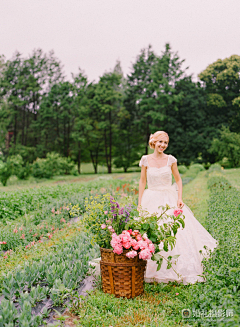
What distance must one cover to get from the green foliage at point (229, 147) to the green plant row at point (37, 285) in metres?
24.8

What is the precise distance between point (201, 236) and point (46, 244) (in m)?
2.93

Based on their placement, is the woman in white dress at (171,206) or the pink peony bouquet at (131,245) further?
the woman in white dress at (171,206)

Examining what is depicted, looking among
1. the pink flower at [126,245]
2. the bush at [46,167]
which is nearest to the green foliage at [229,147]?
the bush at [46,167]

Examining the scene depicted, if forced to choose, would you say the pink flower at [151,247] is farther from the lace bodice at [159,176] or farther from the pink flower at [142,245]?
the lace bodice at [159,176]

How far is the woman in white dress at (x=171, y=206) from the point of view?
3.74 metres

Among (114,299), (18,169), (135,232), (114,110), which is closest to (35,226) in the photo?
(114,299)

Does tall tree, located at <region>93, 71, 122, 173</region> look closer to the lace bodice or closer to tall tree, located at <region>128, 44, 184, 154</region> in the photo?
tall tree, located at <region>128, 44, 184, 154</region>

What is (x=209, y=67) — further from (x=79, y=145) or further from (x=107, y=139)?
(x=79, y=145)

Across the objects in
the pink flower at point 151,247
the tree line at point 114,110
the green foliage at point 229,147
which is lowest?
the pink flower at point 151,247

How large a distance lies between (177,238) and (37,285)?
1.93 meters

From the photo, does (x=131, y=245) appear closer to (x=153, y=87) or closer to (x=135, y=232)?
(x=135, y=232)

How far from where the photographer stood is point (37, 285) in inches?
120

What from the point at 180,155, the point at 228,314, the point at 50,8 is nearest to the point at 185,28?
the point at 50,8

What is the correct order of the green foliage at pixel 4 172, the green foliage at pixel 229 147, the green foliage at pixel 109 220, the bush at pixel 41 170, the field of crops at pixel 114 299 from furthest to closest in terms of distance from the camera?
the green foliage at pixel 229 147 → the bush at pixel 41 170 → the green foliage at pixel 4 172 → the green foliage at pixel 109 220 → the field of crops at pixel 114 299
